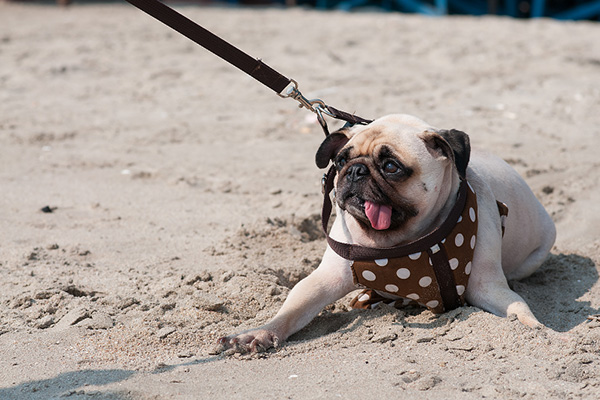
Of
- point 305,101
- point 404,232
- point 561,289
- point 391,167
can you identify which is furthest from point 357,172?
point 561,289

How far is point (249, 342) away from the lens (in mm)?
2883

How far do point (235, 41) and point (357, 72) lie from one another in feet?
7.34

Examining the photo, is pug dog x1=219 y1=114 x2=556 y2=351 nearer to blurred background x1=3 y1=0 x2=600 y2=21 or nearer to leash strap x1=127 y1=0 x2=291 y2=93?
leash strap x1=127 y1=0 x2=291 y2=93

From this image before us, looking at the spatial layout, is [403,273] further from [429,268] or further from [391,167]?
[391,167]

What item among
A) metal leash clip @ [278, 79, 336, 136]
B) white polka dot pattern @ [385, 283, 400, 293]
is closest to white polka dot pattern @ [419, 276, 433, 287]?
white polka dot pattern @ [385, 283, 400, 293]

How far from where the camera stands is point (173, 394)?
2.42 m

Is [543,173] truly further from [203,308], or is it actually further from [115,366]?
[115,366]

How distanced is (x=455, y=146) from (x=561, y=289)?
1.23m

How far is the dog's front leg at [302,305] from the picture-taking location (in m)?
2.88

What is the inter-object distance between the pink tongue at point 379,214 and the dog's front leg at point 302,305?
31 cm

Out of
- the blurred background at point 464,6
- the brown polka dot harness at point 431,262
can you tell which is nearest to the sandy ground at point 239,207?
Result: the brown polka dot harness at point 431,262

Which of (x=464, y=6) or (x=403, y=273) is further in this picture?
(x=464, y=6)

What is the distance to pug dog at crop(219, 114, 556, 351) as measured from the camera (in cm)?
291

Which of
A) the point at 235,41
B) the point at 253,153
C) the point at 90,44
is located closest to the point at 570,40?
the point at 235,41
